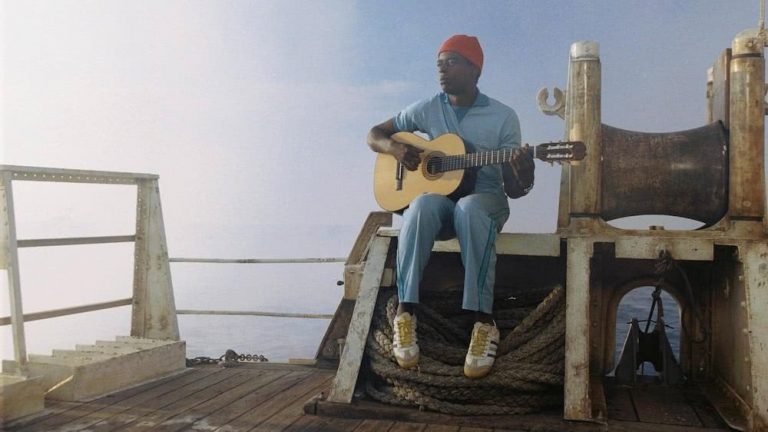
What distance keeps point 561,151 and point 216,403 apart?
216 centimetres

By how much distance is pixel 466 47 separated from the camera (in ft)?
12.1

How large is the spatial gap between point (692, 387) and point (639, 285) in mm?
622

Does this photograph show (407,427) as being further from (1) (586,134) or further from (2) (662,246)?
(1) (586,134)

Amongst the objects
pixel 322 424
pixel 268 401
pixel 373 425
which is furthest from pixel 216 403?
pixel 373 425

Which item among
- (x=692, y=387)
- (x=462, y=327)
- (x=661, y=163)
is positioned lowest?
(x=692, y=387)

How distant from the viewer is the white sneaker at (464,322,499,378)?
10.2 ft

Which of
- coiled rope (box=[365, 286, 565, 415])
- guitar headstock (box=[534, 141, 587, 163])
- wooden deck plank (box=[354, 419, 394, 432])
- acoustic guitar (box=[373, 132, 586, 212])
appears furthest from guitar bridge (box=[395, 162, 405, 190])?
wooden deck plank (box=[354, 419, 394, 432])

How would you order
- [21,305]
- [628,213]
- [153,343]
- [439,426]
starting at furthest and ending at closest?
[153,343] < [628,213] < [21,305] < [439,426]

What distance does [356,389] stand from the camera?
3.29m

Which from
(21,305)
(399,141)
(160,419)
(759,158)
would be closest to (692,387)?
(759,158)

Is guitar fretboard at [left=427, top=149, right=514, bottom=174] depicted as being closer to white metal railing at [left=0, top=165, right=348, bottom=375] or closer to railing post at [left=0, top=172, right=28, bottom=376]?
white metal railing at [left=0, top=165, right=348, bottom=375]

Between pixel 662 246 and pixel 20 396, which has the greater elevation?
pixel 662 246

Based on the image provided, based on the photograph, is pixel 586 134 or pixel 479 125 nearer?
pixel 586 134

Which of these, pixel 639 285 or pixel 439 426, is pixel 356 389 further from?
pixel 639 285
